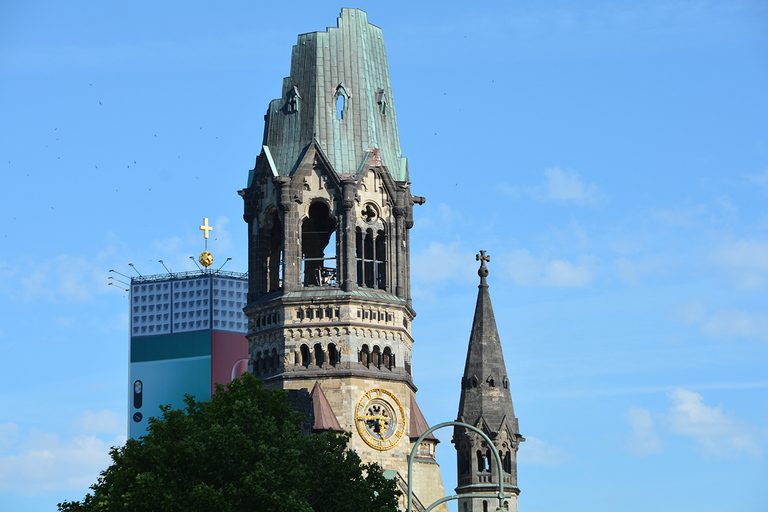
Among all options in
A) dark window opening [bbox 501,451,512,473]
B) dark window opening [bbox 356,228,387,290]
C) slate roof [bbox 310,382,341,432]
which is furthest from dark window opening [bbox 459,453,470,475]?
dark window opening [bbox 356,228,387,290]

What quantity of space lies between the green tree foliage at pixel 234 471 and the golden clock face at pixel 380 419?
682 inches

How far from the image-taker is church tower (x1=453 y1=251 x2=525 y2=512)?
9369 cm

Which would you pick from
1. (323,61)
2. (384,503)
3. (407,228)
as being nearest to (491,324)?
(407,228)

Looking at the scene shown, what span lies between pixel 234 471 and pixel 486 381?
26.5 m

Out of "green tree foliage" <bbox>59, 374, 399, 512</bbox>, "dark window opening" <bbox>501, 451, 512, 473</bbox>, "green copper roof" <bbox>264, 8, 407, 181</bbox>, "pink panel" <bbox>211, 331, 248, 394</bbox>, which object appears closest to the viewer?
"green tree foliage" <bbox>59, 374, 399, 512</bbox>

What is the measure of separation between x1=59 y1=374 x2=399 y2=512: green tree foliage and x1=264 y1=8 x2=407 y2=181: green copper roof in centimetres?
2390

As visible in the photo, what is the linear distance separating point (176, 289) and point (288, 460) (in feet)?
422

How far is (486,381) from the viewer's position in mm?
95688

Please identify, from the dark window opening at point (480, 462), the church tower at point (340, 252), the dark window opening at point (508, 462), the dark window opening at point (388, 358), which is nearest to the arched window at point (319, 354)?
the church tower at point (340, 252)

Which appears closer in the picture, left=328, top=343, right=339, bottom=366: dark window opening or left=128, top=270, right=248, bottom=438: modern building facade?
left=328, top=343, right=339, bottom=366: dark window opening

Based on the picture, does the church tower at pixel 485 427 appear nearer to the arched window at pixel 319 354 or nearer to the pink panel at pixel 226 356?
the arched window at pixel 319 354

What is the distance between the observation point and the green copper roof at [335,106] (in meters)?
98.8

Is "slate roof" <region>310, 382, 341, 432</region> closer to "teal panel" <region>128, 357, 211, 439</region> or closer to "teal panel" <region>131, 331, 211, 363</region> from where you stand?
"teal panel" <region>128, 357, 211, 439</region>

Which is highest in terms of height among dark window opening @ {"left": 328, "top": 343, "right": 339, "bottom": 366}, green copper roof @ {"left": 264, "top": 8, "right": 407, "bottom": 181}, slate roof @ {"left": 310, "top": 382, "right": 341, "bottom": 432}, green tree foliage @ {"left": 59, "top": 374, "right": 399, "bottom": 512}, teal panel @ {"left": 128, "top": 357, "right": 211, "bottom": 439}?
teal panel @ {"left": 128, "top": 357, "right": 211, "bottom": 439}
